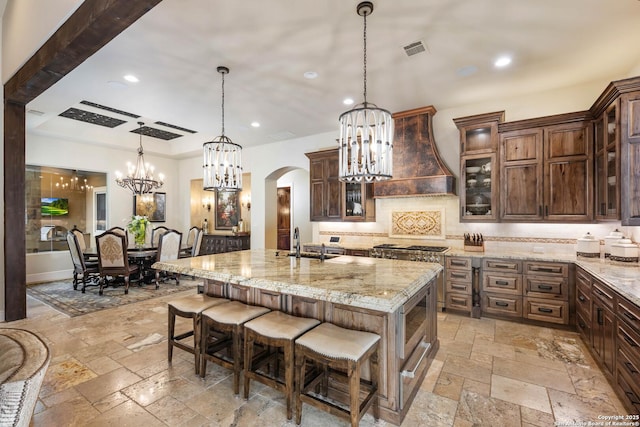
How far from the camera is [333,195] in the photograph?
18.6 ft

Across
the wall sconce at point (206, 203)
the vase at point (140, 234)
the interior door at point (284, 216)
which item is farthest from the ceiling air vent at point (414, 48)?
the wall sconce at point (206, 203)

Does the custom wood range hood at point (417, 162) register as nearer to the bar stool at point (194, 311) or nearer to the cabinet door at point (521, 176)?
the cabinet door at point (521, 176)

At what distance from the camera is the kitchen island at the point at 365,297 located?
6.53 feet

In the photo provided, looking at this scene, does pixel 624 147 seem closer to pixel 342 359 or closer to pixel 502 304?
pixel 502 304

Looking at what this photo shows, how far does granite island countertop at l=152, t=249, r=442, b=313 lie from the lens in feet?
6.12

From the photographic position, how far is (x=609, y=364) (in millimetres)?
2430

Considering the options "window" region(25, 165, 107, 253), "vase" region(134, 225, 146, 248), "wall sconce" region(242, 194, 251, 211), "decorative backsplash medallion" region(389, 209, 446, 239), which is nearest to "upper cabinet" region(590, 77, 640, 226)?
"decorative backsplash medallion" region(389, 209, 446, 239)

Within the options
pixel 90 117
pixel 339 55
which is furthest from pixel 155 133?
pixel 339 55

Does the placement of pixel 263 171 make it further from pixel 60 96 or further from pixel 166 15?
pixel 166 15

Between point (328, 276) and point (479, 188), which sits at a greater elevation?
point (479, 188)

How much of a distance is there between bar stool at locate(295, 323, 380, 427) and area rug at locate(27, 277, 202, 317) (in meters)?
4.07

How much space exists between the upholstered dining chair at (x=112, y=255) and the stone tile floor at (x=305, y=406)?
70.6 inches

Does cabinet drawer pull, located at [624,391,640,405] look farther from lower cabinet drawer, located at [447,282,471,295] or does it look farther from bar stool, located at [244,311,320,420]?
bar stool, located at [244,311,320,420]

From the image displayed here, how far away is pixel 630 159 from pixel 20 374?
14.4ft
